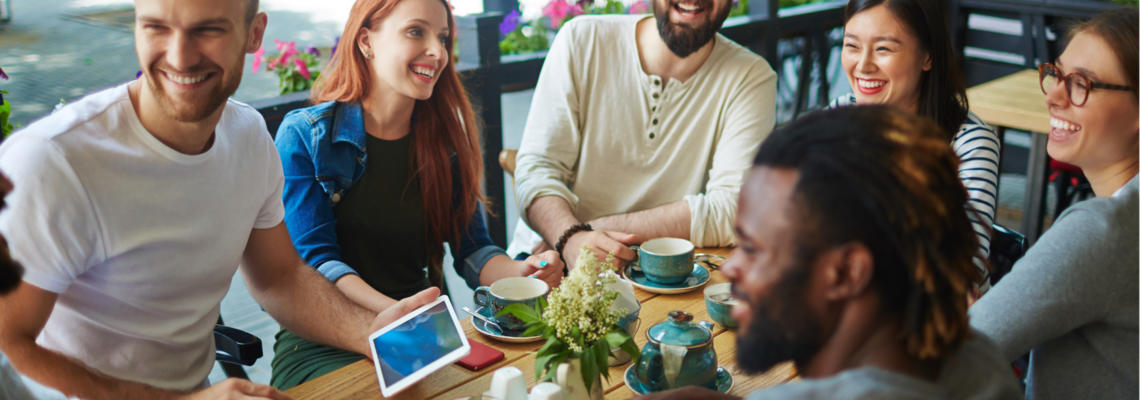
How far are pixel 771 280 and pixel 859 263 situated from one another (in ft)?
0.25

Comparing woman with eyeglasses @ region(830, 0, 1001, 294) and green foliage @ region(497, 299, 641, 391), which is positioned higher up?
woman with eyeglasses @ region(830, 0, 1001, 294)

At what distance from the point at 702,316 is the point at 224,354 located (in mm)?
950

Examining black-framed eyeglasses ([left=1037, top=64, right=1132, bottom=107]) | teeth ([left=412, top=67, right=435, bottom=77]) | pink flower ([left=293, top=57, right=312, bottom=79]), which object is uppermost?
black-framed eyeglasses ([left=1037, top=64, right=1132, bottom=107])

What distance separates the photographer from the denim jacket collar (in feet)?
5.82

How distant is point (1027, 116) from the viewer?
2.92 metres

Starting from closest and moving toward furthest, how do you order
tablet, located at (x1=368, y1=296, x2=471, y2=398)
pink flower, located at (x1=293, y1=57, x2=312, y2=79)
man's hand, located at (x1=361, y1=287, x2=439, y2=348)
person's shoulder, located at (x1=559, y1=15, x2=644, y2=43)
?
tablet, located at (x1=368, y1=296, x2=471, y2=398)
man's hand, located at (x1=361, y1=287, x2=439, y2=348)
person's shoulder, located at (x1=559, y1=15, x2=644, y2=43)
pink flower, located at (x1=293, y1=57, x2=312, y2=79)

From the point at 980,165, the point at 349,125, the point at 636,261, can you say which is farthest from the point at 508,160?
the point at 980,165

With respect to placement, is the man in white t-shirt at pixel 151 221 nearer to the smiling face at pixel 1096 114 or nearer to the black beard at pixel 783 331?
the black beard at pixel 783 331

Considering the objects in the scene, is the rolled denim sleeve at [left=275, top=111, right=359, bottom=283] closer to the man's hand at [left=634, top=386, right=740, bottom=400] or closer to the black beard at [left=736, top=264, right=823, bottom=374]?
the man's hand at [left=634, top=386, right=740, bottom=400]

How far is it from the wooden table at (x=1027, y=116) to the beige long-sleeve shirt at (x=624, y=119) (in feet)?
4.61

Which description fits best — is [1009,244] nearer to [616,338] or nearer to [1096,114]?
[1096,114]

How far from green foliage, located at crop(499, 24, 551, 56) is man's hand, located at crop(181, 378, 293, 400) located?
204cm

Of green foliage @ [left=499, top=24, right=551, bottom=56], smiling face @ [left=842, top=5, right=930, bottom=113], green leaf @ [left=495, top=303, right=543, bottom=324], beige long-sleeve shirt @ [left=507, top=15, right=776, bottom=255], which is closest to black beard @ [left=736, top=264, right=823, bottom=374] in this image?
green leaf @ [left=495, top=303, right=543, bottom=324]

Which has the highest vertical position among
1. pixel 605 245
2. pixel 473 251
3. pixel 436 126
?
pixel 436 126
